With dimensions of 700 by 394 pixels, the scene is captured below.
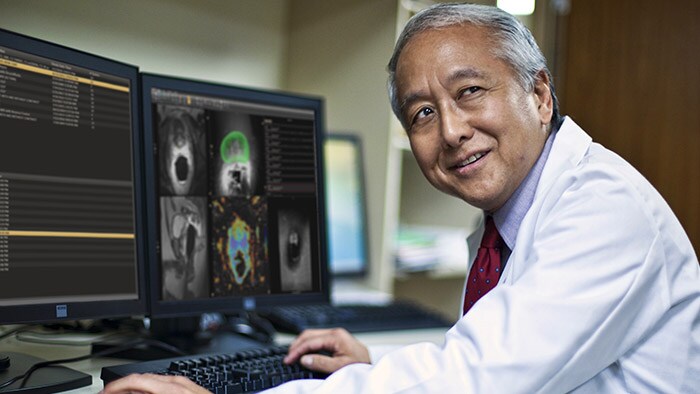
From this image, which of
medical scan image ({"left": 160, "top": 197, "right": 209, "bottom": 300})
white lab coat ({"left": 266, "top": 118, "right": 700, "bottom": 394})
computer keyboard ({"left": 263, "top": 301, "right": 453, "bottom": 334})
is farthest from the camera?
computer keyboard ({"left": 263, "top": 301, "right": 453, "bottom": 334})

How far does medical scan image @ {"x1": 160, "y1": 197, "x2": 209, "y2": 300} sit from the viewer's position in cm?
117

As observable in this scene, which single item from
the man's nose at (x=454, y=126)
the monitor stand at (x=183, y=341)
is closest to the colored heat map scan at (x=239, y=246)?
the monitor stand at (x=183, y=341)

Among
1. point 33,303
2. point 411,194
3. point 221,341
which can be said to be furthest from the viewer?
point 411,194

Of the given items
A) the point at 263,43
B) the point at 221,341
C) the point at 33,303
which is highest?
the point at 263,43

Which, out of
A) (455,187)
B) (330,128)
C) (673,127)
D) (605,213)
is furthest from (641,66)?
(605,213)

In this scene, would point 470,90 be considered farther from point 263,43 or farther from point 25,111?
point 263,43

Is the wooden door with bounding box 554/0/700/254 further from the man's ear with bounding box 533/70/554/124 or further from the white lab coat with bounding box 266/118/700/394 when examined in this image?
the white lab coat with bounding box 266/118/700/394

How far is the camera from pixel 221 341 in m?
1.36

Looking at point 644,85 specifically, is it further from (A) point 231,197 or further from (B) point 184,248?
(B) point 184,248

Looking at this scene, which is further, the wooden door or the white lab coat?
the wooden door

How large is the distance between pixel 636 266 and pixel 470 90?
37 cm

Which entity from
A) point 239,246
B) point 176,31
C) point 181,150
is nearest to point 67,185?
point 181,150

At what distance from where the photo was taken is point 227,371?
0.99m

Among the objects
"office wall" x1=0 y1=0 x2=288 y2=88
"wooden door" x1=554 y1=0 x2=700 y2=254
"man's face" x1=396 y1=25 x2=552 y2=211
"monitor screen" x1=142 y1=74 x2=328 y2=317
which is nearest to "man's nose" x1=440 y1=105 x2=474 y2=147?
"man's face" x1=396 y1=25 x2=552 y2=211
